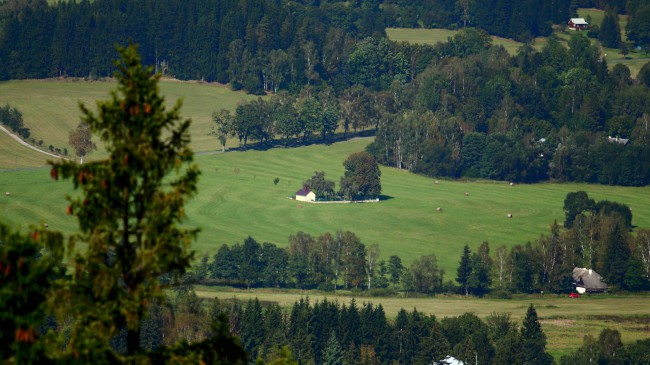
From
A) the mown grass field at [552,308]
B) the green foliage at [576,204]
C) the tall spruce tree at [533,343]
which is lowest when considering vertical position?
the mown grass field at [552,308]

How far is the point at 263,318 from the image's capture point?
129 meters

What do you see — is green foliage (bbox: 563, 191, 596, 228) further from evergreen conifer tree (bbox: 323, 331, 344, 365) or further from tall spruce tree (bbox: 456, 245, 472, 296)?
evergreen conifer tree (bbox: 323, 331, 344, 365)

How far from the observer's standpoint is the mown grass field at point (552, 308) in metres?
136

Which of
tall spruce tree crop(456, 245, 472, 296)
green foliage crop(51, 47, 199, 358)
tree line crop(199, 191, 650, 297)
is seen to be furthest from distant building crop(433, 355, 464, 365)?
green foliage crop(51, 47, 199, 358)

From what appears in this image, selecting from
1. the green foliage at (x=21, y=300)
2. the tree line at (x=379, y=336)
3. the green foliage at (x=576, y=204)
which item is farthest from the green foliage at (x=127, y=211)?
the green foliage at (x=576, y=204)

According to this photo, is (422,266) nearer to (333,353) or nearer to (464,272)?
(464,272)

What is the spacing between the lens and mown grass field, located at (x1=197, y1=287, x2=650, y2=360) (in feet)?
447

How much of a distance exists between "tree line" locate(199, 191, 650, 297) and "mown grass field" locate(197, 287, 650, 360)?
3949 millimetres

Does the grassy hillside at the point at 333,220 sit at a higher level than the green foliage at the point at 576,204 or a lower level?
lower

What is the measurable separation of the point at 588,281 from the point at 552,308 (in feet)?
59.5

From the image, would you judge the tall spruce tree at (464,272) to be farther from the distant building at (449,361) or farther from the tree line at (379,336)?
the distant building at (449,361)

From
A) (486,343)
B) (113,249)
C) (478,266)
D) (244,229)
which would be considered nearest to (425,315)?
(486,343)

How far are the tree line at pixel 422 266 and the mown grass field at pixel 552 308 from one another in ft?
13.0

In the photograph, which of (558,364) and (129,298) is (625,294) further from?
(129,298)
